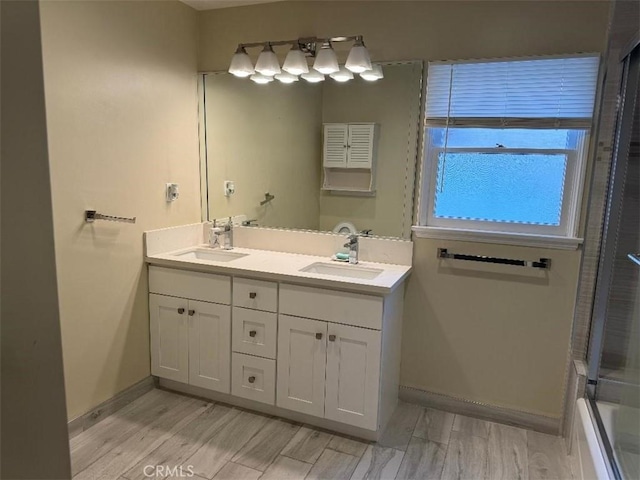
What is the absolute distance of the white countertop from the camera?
2131 mm

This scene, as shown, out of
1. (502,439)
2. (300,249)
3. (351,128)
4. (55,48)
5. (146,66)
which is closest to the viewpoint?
(55,48)

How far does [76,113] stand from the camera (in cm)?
209

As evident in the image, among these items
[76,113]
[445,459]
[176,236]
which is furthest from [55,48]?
[445,459]

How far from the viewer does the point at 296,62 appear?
2.46 meters

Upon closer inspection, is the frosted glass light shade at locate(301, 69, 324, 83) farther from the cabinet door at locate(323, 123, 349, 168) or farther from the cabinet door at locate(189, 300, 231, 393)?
the cabinet door at locate(189, 300, 231, 393)

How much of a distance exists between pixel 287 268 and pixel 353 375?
0.65 metres

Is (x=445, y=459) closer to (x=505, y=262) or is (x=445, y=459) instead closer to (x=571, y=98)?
(x=505, y=262)

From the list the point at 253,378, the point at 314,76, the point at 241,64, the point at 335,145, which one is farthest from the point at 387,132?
the point at 253,378

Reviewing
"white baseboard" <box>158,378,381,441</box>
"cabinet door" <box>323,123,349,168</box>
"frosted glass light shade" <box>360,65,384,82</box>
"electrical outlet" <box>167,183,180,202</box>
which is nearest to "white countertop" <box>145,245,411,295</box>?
"electrical outlet" <box>167,183,180,202</box>

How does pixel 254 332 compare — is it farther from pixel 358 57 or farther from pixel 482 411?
pixel 358 57

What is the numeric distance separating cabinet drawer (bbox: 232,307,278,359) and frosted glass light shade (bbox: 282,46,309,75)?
1349mm

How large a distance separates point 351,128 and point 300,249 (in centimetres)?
80

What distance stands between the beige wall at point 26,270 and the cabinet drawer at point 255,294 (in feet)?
5.48

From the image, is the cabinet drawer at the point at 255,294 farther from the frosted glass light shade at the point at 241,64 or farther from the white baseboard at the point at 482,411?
the frosted glass light shade at the point at 241,64
